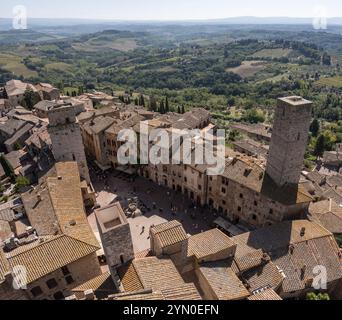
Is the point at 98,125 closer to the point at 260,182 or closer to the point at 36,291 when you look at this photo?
the point at 260,182

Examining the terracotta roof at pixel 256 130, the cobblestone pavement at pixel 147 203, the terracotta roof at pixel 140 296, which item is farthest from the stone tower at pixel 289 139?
the terracotta roof at pixel 256 130

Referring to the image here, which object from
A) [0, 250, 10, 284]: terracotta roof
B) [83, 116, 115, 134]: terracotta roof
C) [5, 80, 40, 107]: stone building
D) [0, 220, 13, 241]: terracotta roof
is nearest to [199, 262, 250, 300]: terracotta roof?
[0, 250, 10, 284]: terracotta roof

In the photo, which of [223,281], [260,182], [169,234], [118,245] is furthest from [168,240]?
[260,182]

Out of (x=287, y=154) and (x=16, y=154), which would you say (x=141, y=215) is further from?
(x=16, y=154)

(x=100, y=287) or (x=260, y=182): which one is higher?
(x=260, y=182)

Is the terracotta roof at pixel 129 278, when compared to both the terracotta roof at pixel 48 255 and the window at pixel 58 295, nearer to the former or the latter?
the terracotta roof at pixel 48 255

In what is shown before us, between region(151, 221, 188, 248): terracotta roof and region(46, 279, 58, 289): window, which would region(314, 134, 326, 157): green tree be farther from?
region(46, 279, 58, 289): window
